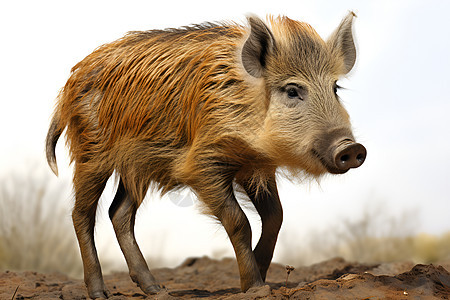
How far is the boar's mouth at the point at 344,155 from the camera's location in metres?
4.64

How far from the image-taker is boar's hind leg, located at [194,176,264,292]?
17.4ft

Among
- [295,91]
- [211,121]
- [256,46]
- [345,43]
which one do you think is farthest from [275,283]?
[256,46]

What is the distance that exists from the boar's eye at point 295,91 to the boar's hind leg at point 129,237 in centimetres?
238

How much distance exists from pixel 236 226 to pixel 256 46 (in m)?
1.65

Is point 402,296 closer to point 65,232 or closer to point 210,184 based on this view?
point 210,184

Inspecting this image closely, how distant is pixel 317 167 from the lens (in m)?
5.00

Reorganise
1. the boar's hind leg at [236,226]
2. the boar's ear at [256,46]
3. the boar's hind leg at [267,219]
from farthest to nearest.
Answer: the boar's hind leg at [267,219], the boar's hind leg at [236,226], the boar's ear at [256,46]

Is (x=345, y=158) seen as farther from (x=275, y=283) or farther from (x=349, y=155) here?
(x=275, y=283)

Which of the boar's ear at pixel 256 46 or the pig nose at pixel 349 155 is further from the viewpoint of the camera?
the boar's ear at pixel 256 46

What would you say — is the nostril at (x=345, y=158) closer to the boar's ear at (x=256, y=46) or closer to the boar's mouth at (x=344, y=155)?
the boar's mouth at (x=344, y=155)

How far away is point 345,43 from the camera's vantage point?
5703 millimetres

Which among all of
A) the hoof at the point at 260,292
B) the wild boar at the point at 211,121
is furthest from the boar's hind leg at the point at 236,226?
the hoof at the point at 260,292

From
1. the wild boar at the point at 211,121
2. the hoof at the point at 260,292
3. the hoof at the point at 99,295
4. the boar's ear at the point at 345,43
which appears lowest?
the hoof at the point at 260,292

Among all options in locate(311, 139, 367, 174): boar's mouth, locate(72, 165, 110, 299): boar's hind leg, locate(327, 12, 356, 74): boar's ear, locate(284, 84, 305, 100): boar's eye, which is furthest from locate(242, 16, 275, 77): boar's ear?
locate(72, 165, 110, 299): boar's hind leg
